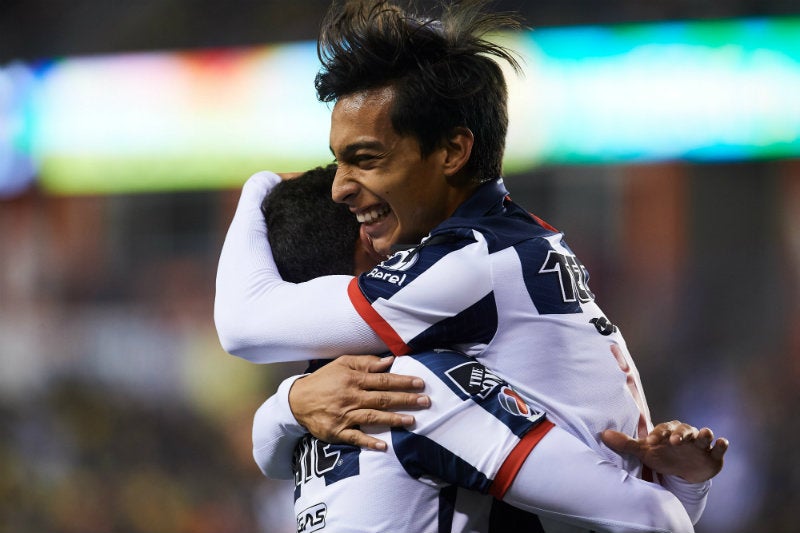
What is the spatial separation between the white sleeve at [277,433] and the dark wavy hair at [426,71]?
0.55m

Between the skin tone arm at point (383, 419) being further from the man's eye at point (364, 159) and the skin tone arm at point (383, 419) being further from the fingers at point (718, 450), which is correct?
the man's eye at point (364, 159)

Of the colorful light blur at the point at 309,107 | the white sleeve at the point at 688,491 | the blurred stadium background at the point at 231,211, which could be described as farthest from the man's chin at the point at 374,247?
the colorful light blur at the point at 309,107

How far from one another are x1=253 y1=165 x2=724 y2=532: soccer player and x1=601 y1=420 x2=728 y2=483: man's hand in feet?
0.23

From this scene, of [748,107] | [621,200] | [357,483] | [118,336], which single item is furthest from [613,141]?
[357,483]

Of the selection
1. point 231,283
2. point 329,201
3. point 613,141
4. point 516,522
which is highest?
point 613,141

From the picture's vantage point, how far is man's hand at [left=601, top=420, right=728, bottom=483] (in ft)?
5.57

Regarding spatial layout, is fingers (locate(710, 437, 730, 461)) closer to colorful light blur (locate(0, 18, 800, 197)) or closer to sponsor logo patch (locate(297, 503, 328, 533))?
sponsor logo patch (locate(297, 503, 328, 533))

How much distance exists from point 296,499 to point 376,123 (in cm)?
72

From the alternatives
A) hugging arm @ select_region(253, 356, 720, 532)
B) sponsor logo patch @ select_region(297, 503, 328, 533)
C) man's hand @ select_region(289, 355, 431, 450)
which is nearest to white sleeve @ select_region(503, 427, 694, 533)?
hugging arm @ select_region(253, 356, 720, 532)

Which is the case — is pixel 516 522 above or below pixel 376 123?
below

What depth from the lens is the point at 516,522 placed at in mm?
1767

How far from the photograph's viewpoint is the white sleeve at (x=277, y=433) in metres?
1.87

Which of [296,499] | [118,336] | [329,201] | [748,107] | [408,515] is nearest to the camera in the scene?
[408,515]

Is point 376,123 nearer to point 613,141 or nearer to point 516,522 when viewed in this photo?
point 516,522
